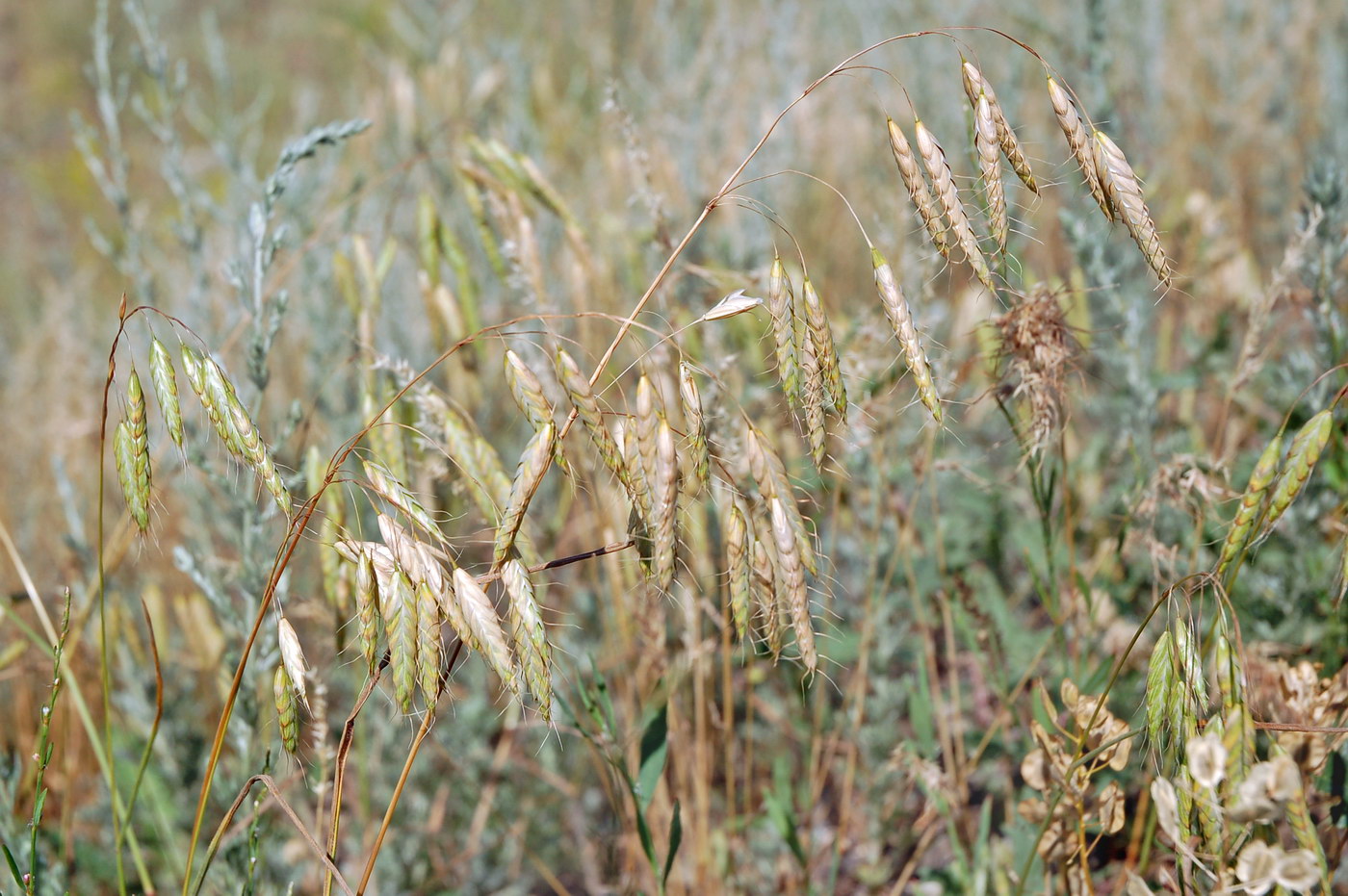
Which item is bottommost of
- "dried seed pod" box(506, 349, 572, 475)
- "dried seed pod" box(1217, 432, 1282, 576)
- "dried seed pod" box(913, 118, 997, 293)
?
"dried seed pod" box(1217, 432, 1282, 576)

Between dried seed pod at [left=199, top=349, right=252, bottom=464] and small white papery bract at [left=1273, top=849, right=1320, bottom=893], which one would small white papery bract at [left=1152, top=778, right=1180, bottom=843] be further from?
dried seed pod at [left=199, top=349, right=252, bottom=464]

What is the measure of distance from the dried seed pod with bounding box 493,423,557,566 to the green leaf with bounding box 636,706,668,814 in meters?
0.44

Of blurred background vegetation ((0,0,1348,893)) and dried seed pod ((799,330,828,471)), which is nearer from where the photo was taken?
dried seed pod ((799,330,828,471))

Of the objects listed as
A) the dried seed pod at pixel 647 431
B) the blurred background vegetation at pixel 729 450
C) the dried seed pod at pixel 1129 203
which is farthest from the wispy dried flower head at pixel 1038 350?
the dried seed pod at pixel 647 431

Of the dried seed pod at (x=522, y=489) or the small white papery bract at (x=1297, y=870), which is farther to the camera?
the dried seed pod at (x=522, y=489)

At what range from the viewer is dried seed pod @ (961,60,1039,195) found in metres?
0.85

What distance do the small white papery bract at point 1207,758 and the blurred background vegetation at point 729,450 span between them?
143 mm

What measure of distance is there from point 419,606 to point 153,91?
8.08 m

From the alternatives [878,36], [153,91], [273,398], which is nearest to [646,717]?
[273,398]

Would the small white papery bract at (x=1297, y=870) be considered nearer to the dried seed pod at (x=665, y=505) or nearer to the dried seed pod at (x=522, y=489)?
the dried seed pod at (x=665, y=505)

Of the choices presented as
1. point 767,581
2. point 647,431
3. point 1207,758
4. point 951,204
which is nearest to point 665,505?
point 647,431

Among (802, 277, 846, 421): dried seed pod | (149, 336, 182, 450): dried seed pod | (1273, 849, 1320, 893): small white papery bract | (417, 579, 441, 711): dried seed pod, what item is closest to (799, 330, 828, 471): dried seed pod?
(802, 277, 846, 421): dried seed pod

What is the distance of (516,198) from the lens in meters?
1.52

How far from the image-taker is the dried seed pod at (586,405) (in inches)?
33.4
